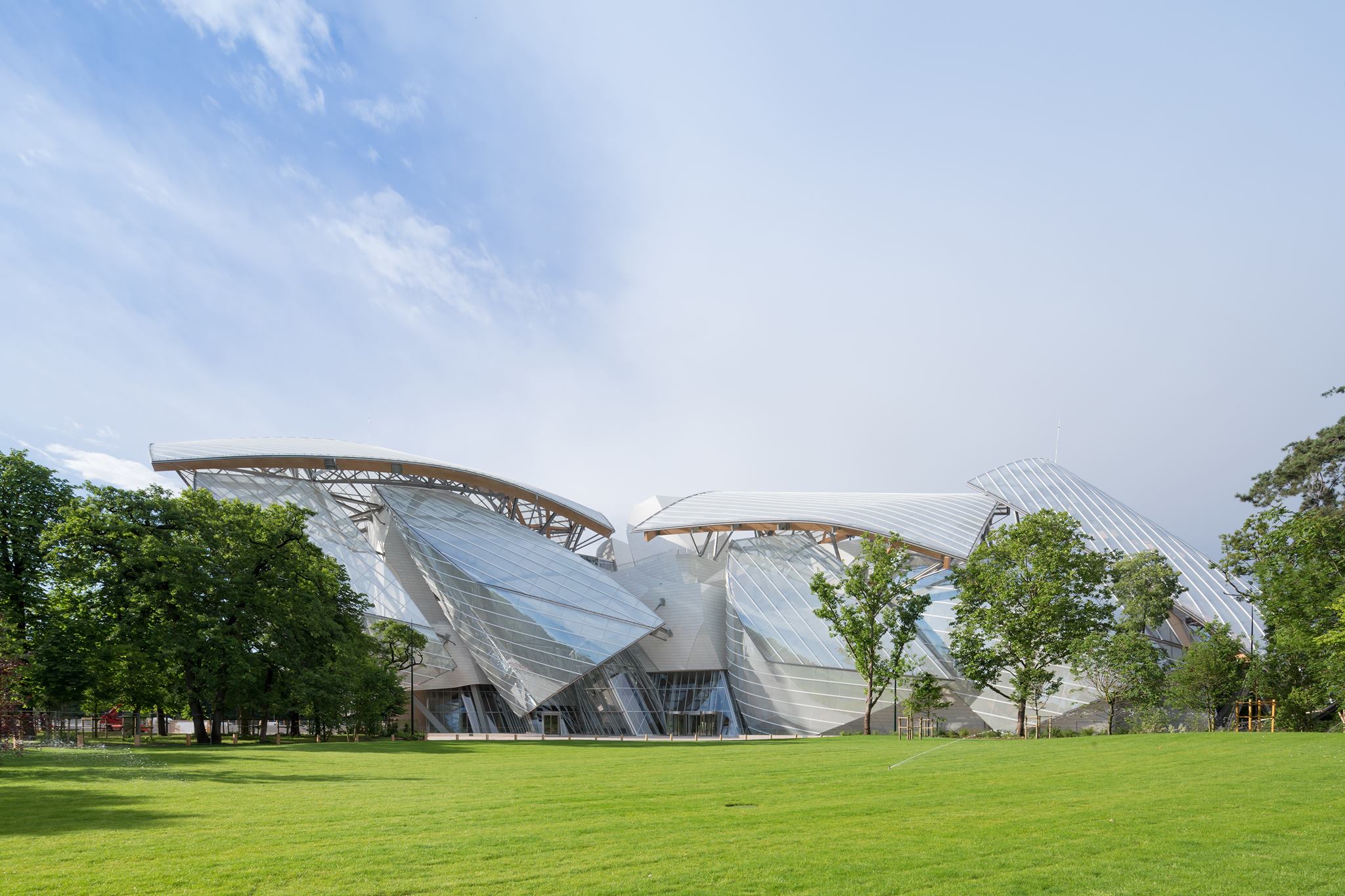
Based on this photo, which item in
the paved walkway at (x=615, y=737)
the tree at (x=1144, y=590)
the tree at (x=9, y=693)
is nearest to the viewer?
the tree at (x=9, y=693)

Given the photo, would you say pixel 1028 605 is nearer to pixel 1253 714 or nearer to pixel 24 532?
pixel 1253 714

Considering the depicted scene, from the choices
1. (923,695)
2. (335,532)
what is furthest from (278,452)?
(923,695)

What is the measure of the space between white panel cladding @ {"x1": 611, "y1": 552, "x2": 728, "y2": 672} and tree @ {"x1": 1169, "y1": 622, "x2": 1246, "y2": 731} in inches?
1054

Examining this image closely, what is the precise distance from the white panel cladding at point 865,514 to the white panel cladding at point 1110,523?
2287mm

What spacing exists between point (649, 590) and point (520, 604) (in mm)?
11815

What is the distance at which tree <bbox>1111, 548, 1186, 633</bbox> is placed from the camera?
40.7 metres

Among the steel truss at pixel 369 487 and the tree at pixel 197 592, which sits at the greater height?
the steel truss at pixel 369 487

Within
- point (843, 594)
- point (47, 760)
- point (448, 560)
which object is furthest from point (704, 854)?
point (448, 560)

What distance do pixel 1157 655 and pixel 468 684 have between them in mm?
37787

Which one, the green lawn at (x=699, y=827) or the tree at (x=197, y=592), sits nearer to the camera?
the green lawn at (x=699, y=827)

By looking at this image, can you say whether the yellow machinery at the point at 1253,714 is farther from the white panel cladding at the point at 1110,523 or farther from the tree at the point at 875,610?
the tree at the point at 875,610

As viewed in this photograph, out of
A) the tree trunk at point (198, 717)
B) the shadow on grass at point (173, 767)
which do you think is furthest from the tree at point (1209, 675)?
the tree trunk at point (198, 717)

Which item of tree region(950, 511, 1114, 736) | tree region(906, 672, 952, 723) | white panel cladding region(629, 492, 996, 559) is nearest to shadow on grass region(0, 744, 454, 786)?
tree region(906, 672, 952, 723)

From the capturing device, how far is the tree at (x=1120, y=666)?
3412 centimetres
